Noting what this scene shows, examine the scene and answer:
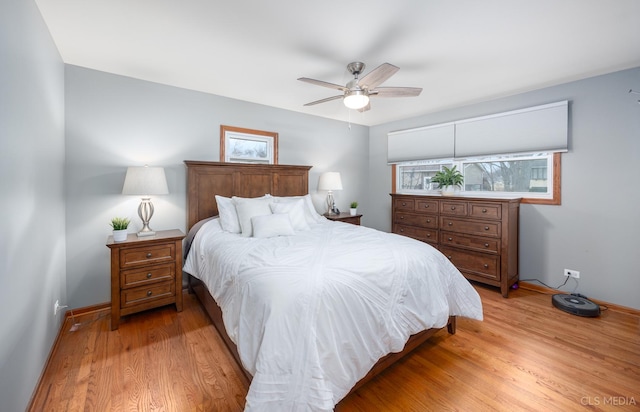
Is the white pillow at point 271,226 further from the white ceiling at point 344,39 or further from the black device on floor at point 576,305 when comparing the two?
the black device on floor at point 576,305

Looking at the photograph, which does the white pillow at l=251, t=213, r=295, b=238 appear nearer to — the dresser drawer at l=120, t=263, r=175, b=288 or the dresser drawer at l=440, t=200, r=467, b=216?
the dresser drawer at l=120, t=263, r=175, b=288

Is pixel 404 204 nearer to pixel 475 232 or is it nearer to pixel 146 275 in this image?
pixel 475 232

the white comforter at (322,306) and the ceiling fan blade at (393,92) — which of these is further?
the ceiling fan blade at (393,92)

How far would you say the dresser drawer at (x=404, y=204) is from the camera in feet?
12.9

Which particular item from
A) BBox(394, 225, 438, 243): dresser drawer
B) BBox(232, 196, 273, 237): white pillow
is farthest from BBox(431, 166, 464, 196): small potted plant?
BBox(232, 196, 273, 237): white pillow

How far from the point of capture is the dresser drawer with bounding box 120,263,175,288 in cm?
238

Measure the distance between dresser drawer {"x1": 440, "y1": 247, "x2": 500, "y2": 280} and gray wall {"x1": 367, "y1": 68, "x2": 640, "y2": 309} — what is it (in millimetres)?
560

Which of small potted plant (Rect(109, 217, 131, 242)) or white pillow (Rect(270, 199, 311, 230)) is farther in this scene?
white pillow (Rect(270, 199, 311, 230))

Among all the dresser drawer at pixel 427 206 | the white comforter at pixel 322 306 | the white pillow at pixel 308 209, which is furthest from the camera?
the dresser drawer at pixel 427 206

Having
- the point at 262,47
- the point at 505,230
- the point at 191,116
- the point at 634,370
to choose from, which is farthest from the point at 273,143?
the point at 634,370

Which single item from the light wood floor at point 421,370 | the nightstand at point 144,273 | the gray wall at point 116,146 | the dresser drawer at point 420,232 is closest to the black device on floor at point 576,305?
the light wood floor at point 421,370

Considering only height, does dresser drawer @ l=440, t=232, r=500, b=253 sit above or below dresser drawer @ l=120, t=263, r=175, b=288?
above

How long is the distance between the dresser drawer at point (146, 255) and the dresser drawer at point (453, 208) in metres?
3.32

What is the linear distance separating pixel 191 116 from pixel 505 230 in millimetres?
3954
